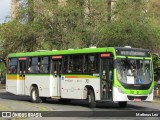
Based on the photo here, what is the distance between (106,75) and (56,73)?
15.0 feet

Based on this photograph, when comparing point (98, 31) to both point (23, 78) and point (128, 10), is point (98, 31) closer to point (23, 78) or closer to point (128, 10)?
point (128, 10)

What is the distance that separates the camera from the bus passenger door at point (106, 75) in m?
22.3

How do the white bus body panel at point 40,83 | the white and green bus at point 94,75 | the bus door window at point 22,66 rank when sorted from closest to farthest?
the white and green bus at point 94,75 < the white bus body panel at point 40,83 < the bus door window at point 22,66

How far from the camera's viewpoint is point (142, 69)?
74.7 ft

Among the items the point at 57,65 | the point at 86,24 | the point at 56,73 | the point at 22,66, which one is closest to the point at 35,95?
the point at 22,66

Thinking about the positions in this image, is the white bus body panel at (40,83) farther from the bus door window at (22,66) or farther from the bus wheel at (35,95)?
the bus door window at (22,66)

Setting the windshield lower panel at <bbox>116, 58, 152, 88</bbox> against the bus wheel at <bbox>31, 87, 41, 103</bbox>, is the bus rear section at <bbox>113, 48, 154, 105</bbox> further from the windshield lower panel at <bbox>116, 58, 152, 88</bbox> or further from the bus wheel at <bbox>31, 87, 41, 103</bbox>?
the bus wheel at <bbox>31, 87, 41, 103</bbox>

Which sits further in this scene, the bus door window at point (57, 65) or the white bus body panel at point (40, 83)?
the white bus body panel at point (40, 83)

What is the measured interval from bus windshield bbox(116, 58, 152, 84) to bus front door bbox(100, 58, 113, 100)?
399 mm

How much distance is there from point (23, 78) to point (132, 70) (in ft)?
30.4

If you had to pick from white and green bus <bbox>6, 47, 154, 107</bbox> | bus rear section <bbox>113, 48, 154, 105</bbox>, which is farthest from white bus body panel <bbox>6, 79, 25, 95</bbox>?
bus rear section <bbox>113, 48, 154, 105</bbox>

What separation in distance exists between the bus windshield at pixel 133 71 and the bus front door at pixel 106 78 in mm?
399

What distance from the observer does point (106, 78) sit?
885 inches

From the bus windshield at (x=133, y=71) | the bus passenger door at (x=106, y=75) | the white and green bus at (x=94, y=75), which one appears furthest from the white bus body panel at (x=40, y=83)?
the bus windshield at (x=133, y=71)
